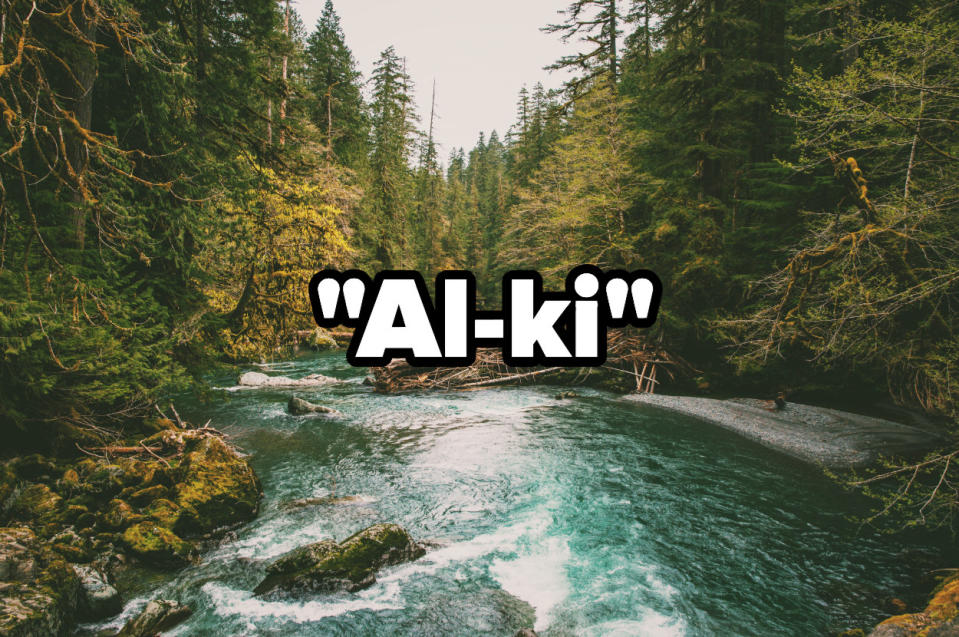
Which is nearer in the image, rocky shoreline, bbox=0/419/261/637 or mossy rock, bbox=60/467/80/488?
rocky shoreline, bbox=0/419/261/637

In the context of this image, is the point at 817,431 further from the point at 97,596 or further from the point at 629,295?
the point at 97,596

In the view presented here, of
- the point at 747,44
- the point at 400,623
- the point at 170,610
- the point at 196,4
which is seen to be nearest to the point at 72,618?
the point at 170,610

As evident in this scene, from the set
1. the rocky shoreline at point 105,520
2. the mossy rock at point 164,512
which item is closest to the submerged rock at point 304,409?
the rocky shoreline at point 105,520

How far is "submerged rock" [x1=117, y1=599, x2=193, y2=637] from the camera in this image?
4281mm

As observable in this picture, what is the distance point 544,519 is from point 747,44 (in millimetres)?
17365

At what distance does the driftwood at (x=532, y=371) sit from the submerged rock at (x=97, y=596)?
11.0 m

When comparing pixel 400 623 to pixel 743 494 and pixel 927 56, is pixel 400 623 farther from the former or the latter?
pixel 927 56

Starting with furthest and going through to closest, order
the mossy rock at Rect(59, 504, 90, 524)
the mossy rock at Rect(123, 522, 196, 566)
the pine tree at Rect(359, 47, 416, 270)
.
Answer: the pine tree at Rect(359, 47, 416, 270), the mossy rock at Rect(59, 504, 90, 524), the mossy rock at Rect(123, 522, 196, 566)

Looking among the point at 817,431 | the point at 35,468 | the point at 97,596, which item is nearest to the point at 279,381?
the point at 35,468

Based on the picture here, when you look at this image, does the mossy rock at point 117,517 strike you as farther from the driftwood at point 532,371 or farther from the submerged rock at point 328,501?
the driftwood at point 532,371

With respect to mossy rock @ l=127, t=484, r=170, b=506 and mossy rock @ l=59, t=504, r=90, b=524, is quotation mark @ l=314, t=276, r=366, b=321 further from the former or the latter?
mossy rock @ l=59, t=504, r=90, b=524

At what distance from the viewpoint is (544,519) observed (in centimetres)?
707

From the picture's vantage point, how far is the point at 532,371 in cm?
1788

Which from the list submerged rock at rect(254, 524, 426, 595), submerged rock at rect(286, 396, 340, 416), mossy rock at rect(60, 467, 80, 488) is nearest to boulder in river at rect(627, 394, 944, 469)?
submerged rock at rect(254, 524, 426, 595)
